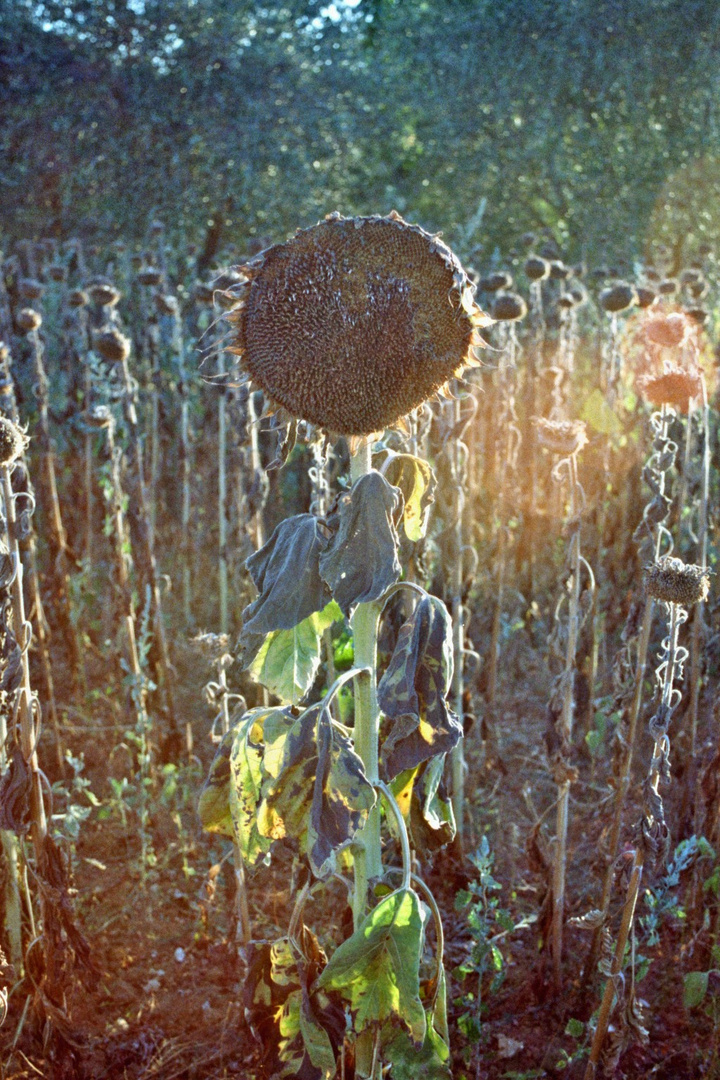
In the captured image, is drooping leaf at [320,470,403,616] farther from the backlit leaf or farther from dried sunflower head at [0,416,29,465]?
dried sunflower head at [0,416,29,465]

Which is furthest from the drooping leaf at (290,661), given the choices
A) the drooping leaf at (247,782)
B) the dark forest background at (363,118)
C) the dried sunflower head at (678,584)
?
the dark forest background at (363,118)

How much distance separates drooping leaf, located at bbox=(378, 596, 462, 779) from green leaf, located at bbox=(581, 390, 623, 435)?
340 centimetres

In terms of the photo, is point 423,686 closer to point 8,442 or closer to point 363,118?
point 8,442

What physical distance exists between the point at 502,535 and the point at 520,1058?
2418 mm

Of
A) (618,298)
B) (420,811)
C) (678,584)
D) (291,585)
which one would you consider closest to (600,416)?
(618,298)

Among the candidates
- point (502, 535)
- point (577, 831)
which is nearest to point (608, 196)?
point (502, 535)

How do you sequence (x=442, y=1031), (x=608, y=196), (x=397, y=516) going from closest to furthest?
(x=397, y=516) < (x=442, y=1031) < (x=608, y=196)

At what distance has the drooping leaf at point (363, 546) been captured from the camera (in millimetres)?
1792

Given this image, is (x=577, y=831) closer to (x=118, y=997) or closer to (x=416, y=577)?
(x=416, y=577)

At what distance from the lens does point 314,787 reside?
1909 mm

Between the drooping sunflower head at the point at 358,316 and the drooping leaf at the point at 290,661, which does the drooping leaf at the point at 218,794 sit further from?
the drooping sunflower head at the point at 358,316

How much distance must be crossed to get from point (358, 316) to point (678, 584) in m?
1.07

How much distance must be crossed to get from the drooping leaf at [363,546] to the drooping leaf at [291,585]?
0.36 feet

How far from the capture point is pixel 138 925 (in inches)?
129
